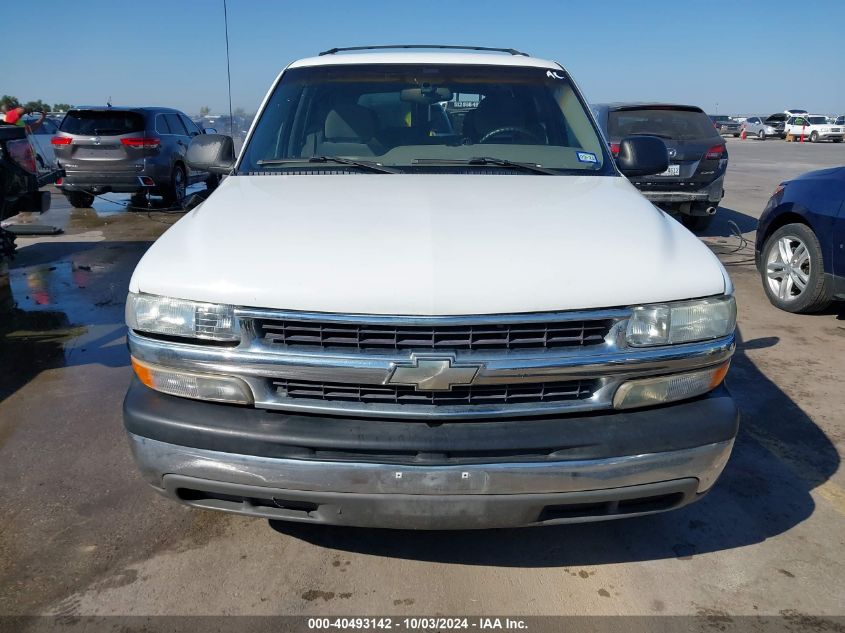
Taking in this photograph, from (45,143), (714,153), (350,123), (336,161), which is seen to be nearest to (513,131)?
(350,123)

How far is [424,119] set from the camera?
12.5 feet

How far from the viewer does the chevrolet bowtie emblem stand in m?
2.24

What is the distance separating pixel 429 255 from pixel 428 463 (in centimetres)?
70

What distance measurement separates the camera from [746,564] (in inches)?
113

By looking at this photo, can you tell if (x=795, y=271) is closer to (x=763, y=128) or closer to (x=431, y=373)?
(x=431, y=373)

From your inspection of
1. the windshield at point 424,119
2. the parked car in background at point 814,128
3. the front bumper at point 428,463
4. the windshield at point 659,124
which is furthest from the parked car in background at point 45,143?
the parked car in background at point 814,128

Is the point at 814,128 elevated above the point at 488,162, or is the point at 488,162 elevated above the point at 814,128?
the point at 488,162

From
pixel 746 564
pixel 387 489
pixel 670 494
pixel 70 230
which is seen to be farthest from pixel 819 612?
pixel 70 230

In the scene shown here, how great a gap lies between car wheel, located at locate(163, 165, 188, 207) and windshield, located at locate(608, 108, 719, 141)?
7.86 meters

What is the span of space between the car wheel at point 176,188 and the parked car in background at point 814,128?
40.1 m

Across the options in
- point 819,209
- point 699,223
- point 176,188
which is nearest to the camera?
point 819,209

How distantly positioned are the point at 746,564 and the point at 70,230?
34.8ft

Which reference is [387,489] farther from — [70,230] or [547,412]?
[70,230]

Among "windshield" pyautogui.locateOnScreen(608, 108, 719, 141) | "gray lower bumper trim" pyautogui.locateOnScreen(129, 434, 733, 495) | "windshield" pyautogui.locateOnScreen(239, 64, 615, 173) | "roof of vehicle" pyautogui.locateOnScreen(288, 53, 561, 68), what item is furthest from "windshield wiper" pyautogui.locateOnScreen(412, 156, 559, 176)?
"windshield" pyautogui.locateOnScreen(608, 108, 719, 141)
